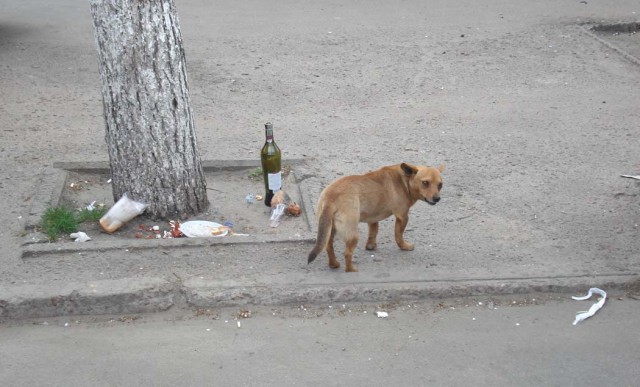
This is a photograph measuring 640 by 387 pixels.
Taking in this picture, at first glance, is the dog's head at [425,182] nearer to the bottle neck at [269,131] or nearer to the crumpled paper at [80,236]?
the bottle neck at [269,131]

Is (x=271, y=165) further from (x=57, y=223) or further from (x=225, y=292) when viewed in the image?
(x=57, y=223)

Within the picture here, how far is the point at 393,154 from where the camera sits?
25.4 feet

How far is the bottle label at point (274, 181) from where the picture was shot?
20.8 ft

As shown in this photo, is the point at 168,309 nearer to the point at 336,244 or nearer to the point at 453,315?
the point at 336,244

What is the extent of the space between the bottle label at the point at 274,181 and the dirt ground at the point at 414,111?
2.02ft

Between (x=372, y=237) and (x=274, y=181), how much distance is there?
3.52 feet

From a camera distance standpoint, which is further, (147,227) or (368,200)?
(147,227)

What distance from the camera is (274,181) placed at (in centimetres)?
637

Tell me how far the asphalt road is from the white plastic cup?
3.54 feet

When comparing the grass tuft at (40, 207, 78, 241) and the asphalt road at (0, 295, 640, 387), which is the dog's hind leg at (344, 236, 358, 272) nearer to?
the asphalt road at (0, 295, 640, 387)

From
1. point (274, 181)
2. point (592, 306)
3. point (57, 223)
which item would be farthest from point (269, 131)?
point (592, 306)

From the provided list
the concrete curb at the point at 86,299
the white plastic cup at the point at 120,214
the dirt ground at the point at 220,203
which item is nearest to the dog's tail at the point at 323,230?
the dirt ground at the point at 220,203

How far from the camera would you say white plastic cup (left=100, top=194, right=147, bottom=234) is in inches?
236

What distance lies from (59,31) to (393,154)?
22.5 ft
